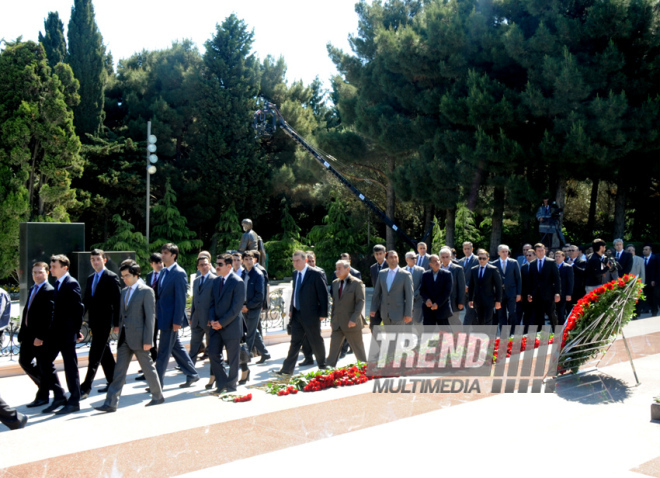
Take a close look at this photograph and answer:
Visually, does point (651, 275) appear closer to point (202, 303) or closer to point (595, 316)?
point (595, 316)

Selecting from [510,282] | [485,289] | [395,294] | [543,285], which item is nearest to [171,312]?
[395,294]

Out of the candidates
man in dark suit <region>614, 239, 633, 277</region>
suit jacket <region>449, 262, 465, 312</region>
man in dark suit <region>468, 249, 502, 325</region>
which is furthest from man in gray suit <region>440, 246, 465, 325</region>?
man in dark suit <region>614, 239, 633, 277</region>

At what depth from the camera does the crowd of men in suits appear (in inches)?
268

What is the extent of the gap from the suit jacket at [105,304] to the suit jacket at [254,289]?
1.92m

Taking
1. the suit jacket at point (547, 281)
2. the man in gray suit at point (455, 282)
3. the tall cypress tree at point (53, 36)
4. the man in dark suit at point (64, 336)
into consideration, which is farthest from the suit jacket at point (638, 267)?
the tall cypress tree at point (53, 36)

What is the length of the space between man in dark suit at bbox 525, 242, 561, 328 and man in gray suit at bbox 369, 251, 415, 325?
141 inches

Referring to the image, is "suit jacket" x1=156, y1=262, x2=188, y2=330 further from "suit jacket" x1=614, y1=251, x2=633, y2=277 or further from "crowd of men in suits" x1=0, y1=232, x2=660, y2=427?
"suit jacket" x1=614, y1=251, x2=633, y2=277

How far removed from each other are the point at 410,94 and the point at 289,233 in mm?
11987

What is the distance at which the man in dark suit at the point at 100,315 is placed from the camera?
738 centimetres

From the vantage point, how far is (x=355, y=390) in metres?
7.07

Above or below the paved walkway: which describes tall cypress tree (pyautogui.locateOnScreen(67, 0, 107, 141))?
above

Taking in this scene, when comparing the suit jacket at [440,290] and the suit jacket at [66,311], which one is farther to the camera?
the suit jacket at [440,290]

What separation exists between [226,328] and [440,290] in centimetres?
392

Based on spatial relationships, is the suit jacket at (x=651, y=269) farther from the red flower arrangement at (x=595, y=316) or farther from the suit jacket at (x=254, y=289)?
the suit jacket at (x=254, y=289)
